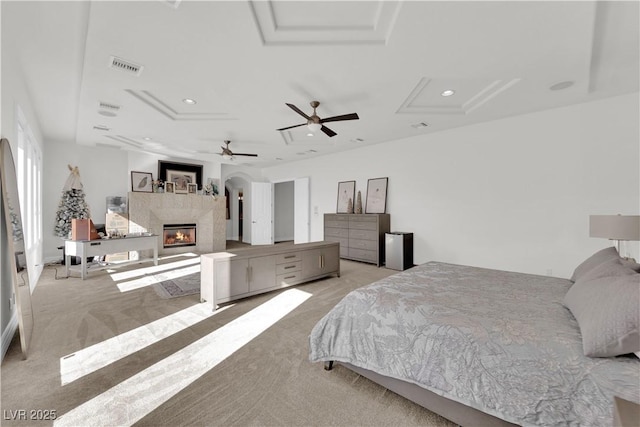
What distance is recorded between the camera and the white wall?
3600 mm

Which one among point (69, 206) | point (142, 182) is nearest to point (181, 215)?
point (142, 182)

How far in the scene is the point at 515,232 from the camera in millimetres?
4363

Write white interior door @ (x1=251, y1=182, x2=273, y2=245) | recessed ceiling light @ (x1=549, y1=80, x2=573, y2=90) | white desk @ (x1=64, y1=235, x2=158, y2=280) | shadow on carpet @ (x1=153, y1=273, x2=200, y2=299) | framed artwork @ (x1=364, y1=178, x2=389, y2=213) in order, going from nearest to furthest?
recessed ceiling light @ (x1=549, y1=80, x2=573, y2=90)
shadow on carpet @ (x1=153, y1=273, x2=200, y2=299)
white desk @ (x1=64, y1=235, x2=158, y2=280)
framed artwork @ (x1=364, y1=178, x2=389, y2=213)
white interior door @ (x1=251, y1=182, x2=273, y2=245)

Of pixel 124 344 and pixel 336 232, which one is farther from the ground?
pixel 336 232

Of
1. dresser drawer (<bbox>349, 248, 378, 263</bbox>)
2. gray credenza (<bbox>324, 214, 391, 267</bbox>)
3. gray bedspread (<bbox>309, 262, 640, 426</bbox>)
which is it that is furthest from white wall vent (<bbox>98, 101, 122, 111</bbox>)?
dresser drawer (<bbox>349, 248, 378, 263</bbox>)

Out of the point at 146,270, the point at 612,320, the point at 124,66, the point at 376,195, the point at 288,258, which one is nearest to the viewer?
the point at 612,320

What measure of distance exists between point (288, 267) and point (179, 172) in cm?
587

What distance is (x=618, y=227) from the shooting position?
2.38m

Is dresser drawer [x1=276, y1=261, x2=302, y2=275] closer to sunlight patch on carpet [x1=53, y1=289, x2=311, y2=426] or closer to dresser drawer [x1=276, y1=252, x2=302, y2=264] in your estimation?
dresser drawer [x1=276, y1=252, x2=302, y2=264]

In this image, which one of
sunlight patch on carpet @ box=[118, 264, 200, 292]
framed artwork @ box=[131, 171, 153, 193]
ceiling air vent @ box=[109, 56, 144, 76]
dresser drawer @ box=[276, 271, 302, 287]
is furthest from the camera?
framed artwork @ box=[131, 171, 153, 193]

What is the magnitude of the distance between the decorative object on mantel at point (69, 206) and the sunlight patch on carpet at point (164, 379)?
5548mm

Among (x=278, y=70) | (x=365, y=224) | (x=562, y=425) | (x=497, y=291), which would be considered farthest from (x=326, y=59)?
(x=365, y=224)

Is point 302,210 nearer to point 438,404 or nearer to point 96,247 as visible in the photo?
point 96,247

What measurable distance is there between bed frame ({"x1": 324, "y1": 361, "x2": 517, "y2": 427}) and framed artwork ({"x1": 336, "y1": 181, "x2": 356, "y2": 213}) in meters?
5.20
